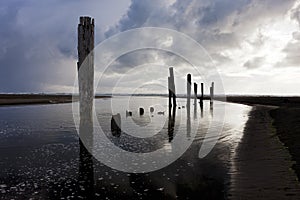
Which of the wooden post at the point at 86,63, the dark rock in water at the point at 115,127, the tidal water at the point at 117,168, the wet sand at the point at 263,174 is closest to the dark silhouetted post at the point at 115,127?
the dark rock in water at the point at 115,127

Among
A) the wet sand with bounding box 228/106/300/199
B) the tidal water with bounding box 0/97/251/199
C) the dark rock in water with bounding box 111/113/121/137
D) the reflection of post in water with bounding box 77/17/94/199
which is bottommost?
the tidal water with bounding box 0/97/251/199

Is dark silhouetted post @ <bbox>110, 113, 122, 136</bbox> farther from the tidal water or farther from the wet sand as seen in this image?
the wet sand

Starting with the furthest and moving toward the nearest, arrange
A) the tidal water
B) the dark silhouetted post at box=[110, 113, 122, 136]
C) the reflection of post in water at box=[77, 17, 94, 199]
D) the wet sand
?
the dark silhouetted post at box=[110, 113, 122, 136] → the reflection of post in water at box=[77, 17, 94, 199] → the tidal water → the wet sand

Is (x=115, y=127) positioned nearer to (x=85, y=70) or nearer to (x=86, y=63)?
(x=85, y=70)

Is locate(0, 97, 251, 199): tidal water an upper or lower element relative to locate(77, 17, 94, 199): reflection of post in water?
lower

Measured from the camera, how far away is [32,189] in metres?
7.03

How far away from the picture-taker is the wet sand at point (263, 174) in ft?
20.6

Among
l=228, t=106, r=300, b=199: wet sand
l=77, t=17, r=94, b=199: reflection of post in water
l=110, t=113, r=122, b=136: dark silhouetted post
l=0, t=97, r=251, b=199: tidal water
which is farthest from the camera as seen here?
l=110, t=113, r=122, b=136: dark silhouetted post

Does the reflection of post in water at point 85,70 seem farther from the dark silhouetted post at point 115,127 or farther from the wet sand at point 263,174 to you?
the wet sand at point 263,174

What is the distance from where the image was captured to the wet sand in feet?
20.6

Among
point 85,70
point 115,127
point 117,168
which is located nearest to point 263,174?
point 117,168

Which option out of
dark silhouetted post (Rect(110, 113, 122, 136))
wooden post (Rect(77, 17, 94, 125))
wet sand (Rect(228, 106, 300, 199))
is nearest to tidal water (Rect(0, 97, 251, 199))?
wet sand (Rect(228, 106, 300, 199))

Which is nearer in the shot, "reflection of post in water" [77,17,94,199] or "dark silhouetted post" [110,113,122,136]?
"reflection of post in water" [77,17,94,199]

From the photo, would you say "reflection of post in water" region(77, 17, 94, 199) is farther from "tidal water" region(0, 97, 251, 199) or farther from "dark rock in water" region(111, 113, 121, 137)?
"dark rock in water" region(111, 113, 121, 137)
